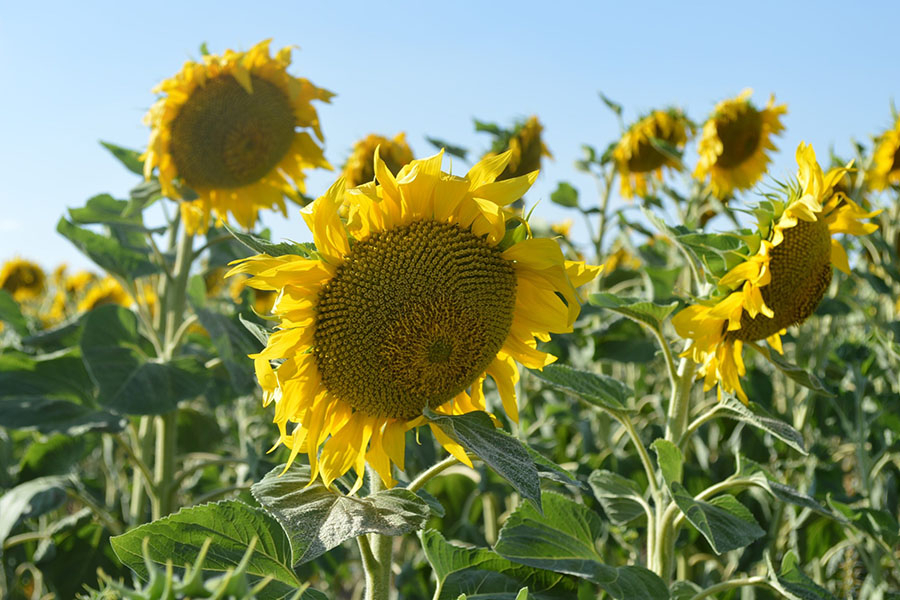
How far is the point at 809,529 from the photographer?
2516 millimetres

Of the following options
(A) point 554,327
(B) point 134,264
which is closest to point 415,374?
(A) point 554,327

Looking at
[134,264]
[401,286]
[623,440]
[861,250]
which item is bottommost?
[623,440]

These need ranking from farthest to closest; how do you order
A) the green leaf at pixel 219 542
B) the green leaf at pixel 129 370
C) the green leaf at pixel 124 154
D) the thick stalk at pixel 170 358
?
the green leaf at pixel 124 154 → the thick stalk at pixel 170 358 → the green leaf at pixel 129 370 → the green leaf at pixel 219 542

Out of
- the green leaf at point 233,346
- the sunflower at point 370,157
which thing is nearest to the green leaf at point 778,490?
the green leaf at point 233,346

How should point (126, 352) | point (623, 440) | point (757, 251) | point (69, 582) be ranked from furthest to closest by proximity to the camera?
point (623, 440) < point (69, 582) < point (126, 352) < point (757, 251)

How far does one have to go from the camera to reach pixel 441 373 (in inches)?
45.8

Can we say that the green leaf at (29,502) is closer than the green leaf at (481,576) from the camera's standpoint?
No

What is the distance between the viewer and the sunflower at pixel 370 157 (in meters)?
3.17

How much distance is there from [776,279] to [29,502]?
178cm

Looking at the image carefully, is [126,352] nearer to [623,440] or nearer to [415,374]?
[415,374]

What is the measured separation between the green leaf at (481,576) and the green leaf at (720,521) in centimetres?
26

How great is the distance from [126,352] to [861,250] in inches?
112

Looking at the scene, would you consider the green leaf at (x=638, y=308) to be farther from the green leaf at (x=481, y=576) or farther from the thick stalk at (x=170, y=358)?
the thick stalk at (x=170, y=358)

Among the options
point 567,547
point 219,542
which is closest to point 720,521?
point 567,547
